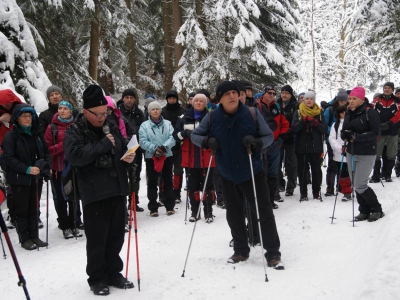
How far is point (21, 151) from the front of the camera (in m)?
6.13

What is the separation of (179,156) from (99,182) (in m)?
4.90

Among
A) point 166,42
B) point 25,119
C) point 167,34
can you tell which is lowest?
point 25,119

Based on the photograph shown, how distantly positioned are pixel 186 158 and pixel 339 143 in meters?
3.58

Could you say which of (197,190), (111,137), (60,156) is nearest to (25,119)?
(60,156)

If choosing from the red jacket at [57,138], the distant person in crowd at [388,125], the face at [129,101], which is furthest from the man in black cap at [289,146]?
the red jacket at [57,138]

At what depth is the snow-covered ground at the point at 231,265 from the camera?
4.05 m

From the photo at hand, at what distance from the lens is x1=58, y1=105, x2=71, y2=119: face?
650cm

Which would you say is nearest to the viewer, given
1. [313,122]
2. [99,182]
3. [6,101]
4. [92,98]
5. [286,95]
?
[92,98]

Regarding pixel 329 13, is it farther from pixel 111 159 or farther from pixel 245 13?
pixel 111 159

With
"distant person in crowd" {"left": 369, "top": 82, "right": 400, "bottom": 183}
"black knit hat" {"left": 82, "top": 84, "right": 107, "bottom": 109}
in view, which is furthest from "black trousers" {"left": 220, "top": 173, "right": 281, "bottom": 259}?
"distant person in crowd" {"left": 369, "top": 82, "right": 400, "bottom": 183}

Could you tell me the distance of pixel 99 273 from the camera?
14.3 ft

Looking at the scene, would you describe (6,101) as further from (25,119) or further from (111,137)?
(111,137)

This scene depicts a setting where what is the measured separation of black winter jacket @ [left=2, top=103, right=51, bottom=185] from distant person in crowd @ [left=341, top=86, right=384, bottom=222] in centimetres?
548

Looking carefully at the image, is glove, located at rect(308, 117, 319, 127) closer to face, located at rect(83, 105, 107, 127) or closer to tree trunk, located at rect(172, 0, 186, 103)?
face, located at rect(83, 105, 107, 127)
